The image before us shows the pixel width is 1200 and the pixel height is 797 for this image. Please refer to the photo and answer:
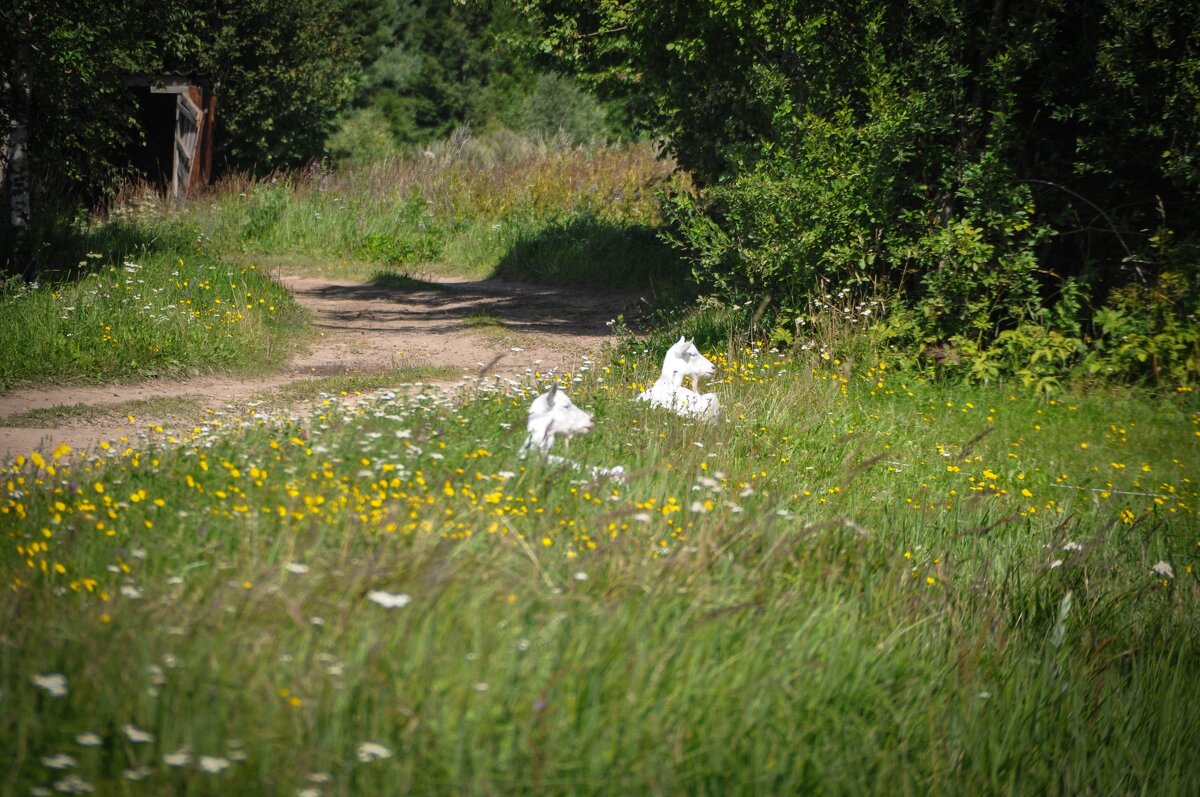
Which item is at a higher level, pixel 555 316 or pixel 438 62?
pixel 438 62

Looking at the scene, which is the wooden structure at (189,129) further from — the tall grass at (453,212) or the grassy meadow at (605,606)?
the grassy meadow at (605,606)

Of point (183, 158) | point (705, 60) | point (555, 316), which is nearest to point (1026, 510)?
point (705, 60)

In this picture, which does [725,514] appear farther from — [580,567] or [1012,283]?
[1012,283]

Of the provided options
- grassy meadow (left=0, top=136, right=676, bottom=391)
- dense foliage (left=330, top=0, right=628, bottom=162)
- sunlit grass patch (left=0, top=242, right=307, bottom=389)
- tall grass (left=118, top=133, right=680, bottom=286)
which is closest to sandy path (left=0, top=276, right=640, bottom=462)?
sunlit grass patch (left=0, top=242, right=307, bottom=389)

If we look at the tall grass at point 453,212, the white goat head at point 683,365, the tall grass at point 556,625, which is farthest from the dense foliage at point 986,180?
the tall grass at point 453,212

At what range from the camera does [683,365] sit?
6.99m

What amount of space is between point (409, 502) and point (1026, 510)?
3.75 m

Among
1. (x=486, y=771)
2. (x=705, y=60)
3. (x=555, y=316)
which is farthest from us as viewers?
(x=555, y=316)

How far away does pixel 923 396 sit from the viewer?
27.4 feet

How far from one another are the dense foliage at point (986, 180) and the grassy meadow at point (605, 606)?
1546 millimetres

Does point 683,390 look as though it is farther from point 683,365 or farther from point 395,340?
point 395,340

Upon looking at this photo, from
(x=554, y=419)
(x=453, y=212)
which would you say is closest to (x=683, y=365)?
Result: (x=554, y=419)

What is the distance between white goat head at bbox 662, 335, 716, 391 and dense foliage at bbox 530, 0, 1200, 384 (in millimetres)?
2316

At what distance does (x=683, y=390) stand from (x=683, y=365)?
0.67 feet
